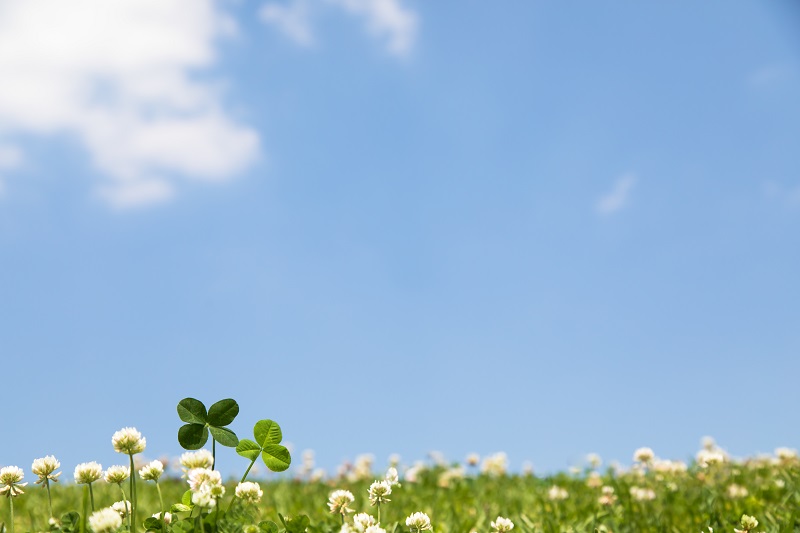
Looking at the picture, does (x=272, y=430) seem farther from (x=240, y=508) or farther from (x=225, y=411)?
(x=240, y=508)

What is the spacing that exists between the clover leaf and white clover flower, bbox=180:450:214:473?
5cm

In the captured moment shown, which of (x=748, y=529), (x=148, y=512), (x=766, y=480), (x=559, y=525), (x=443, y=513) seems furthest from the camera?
(x=766, y=480)

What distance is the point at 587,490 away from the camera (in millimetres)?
8328

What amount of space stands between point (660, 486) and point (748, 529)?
3.35 metres

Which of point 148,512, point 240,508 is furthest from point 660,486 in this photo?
point 148,512

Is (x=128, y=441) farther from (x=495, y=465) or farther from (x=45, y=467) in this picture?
(x=495, y=465)

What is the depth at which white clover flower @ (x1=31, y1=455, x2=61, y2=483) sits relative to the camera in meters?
3.08

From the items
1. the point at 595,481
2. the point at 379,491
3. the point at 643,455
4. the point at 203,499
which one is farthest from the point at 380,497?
the point at 595,481

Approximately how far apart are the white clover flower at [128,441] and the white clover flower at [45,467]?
377mm

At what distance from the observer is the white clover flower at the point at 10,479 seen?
313cm

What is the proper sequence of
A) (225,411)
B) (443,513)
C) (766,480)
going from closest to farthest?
(225,411), (443,513), (766,480)

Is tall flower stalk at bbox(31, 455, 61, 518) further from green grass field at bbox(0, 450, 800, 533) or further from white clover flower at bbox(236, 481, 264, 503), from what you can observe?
white clover flower at bbox(236, 481, 264, 503)

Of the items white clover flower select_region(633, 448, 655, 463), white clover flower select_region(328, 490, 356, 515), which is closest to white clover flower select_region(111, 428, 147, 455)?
white clover flower select_region(328, 490, 356, 515)

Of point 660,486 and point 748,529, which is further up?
point 660,486
